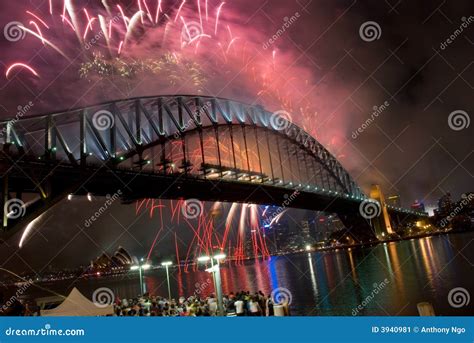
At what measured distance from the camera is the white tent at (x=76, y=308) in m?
10.9

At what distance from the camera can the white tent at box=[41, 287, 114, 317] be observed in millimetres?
10922

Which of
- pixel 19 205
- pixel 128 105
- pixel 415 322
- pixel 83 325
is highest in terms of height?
pixel 128 105

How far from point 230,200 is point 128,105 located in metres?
15.3

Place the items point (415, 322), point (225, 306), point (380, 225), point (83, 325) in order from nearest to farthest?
point (415, 322) < point (83, 325) < point (225, 306) < point (380, 225)

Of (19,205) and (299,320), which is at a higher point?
(19,205)

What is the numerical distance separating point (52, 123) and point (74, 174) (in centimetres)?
355

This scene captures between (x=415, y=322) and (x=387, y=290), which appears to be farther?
(x=387, y=290)

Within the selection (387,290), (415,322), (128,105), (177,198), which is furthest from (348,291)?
(128,105)

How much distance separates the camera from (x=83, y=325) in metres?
7.63

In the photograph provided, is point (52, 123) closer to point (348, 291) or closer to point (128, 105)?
point (128, 105)

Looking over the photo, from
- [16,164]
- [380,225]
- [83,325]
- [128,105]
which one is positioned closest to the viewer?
[83,325]

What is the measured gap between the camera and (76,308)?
11117 millimetres

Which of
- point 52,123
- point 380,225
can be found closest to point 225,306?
point 52,123

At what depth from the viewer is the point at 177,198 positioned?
39.8 metres
